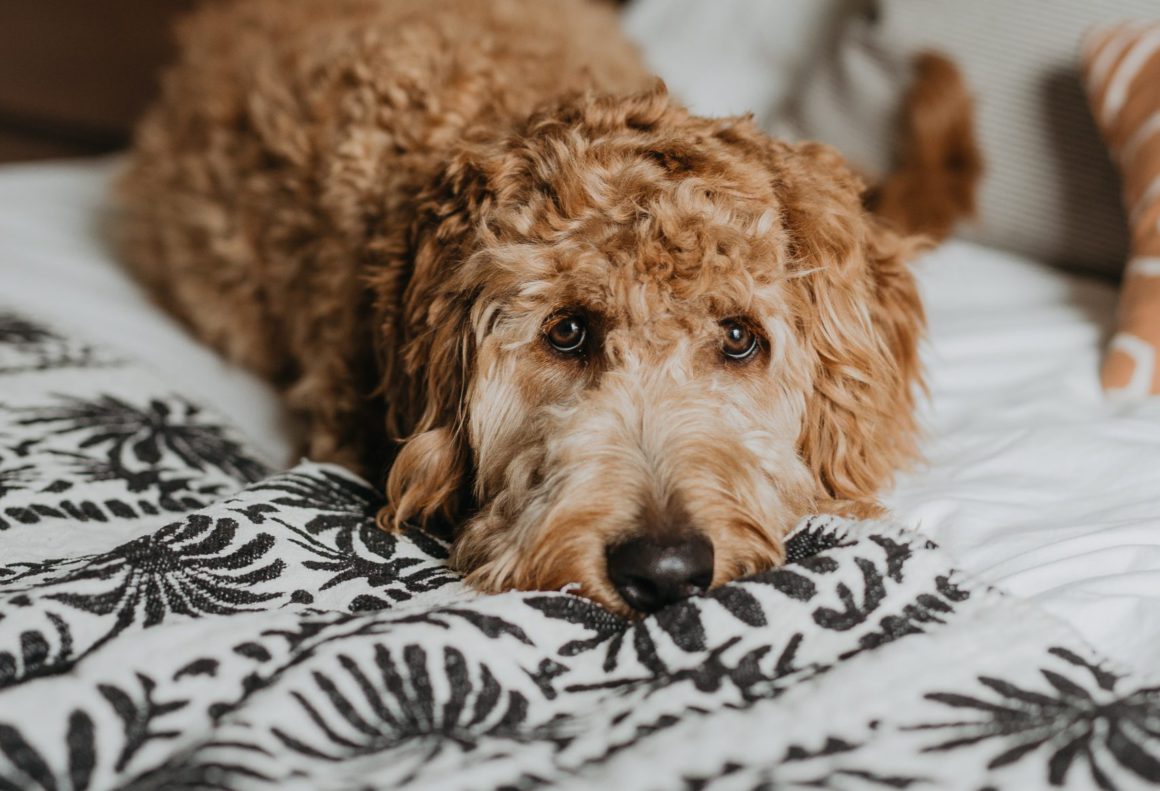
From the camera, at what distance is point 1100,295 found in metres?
2.36

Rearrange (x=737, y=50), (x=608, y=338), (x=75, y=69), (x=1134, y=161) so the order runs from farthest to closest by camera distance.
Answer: (x=75, y=69), (x=737, y=50), (x=1134, y=161), (x=608, y=338)

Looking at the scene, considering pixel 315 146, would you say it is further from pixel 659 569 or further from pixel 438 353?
pixel 659 569

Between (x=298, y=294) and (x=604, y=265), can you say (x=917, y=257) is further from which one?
(x=298, y=294)

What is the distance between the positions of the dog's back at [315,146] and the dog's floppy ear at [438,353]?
17 cm

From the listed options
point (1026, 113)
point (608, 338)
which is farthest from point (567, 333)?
point (1026, 113)

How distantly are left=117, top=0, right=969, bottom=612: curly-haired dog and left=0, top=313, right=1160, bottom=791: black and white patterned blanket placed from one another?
14 centimetres

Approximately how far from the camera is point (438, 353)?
1642 mm

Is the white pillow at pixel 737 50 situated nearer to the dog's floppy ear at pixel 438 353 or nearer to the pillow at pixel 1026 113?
the pillow at pixel 1026 113

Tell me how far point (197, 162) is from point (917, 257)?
1.88 meters


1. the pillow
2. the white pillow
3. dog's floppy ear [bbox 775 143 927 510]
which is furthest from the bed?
the white pillow

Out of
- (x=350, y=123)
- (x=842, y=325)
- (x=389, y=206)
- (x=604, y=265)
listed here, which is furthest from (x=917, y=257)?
(x=350, y=123)

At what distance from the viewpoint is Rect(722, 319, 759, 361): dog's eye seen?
1.60 meters

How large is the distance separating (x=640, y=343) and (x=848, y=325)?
378 mm

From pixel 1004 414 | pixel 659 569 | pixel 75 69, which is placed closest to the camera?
pixel 659 569
